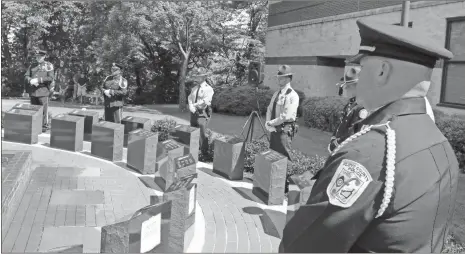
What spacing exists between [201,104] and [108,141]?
189 centimetres

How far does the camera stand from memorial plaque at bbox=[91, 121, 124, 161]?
848cm

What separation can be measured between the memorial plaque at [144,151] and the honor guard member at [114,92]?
222 cm

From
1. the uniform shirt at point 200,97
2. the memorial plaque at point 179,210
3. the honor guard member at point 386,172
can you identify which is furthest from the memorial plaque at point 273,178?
the honor guard member at point 386,172

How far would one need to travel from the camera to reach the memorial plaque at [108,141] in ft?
27.8

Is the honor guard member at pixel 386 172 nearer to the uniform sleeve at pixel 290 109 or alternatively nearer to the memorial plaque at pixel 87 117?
the uniform sleeve at pixel 290 109

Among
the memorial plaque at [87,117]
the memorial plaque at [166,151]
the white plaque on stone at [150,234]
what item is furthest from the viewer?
the memorial plaque at [87,117]

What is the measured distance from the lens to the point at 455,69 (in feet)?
31.7

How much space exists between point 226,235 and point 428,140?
3.60m

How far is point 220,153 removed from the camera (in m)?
7.83

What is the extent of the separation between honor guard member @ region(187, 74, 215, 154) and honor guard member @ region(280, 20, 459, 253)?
7.01m

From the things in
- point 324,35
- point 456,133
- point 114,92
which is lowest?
point 456,133

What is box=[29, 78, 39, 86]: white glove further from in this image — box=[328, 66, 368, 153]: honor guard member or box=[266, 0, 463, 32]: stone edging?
box=[266, 0, 463, 32]: stone edging

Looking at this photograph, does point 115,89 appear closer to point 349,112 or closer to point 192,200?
A: point 192,200

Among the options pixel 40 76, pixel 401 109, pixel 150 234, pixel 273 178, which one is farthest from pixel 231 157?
pixel 401 109
